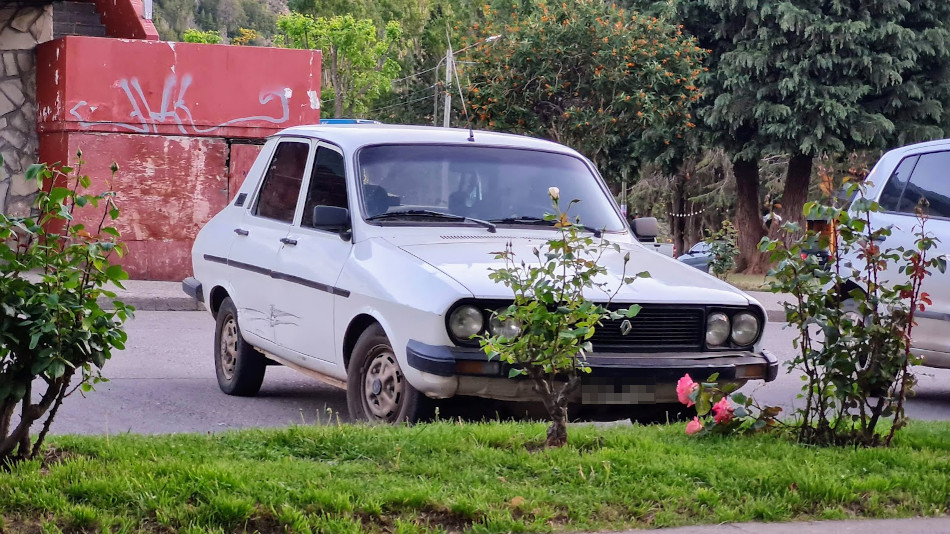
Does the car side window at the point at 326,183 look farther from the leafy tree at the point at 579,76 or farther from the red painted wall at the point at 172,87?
the leafy tree at the point at 579,76

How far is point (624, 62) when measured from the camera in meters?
26.0

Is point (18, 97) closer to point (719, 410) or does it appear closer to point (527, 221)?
point (527, 221)

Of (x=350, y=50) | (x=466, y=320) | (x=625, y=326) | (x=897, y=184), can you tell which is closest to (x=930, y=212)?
(x=897, y=184)

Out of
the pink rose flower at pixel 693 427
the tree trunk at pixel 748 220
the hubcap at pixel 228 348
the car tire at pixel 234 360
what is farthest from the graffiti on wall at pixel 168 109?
the tree trunk at pixel 748 220

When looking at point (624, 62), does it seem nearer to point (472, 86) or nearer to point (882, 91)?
point (472, 86)

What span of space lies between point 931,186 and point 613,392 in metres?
4.29

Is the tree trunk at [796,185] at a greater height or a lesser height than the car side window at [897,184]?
lesser

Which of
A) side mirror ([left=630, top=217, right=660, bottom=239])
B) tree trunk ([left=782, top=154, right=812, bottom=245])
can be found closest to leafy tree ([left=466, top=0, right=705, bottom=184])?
tree trunk ([left=782, top=154, right=812, bottom=245])

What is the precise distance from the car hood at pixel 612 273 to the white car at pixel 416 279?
13 mm

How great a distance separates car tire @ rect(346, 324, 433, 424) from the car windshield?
0.87 meters

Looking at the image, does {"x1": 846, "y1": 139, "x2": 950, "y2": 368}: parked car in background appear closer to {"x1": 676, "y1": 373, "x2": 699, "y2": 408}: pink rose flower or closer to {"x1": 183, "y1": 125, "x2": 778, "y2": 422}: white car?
{"x1": 183, "y1": 125, "x2": 778, "y2": 422}: white car

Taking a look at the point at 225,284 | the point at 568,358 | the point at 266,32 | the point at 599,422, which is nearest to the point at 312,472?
the point at 568,358

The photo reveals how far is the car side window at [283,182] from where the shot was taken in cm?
809

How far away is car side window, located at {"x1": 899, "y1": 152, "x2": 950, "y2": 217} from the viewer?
30.2ft
